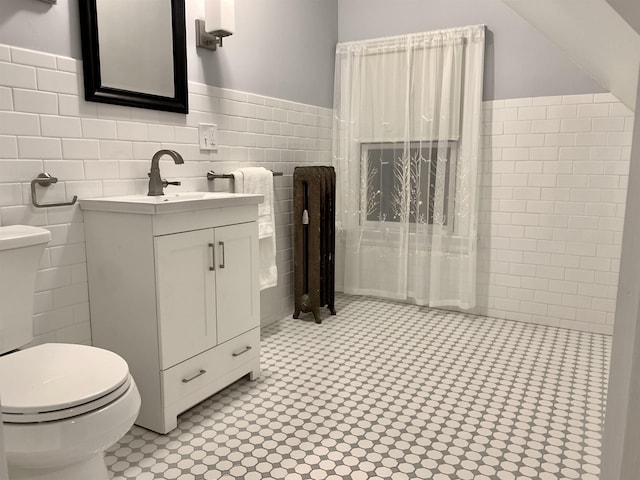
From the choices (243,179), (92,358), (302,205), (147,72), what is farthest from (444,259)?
(92,358)

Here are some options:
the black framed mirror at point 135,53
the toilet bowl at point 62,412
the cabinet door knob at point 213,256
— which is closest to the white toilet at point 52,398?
the toilet bowl at point 62,412

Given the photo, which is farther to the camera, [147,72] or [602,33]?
[147,72]

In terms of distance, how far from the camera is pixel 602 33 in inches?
50.6

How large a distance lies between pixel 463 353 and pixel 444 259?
89 centimetres

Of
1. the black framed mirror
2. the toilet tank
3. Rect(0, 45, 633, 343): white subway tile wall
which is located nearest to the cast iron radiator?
Rect(0, 45, 633, 343): white subway tile wall

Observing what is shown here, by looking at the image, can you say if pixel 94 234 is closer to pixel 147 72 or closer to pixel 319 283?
pixel 147 72

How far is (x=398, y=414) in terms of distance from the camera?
212 centimetres

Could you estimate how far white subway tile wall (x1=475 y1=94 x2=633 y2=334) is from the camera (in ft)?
9.93

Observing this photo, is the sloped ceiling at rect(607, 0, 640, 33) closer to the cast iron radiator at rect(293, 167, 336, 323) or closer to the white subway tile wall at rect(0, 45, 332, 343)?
the white subway tile wall at rect(0, 45, 332, 343)

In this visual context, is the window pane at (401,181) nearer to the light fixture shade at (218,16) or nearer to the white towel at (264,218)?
the white towel at (264,218)

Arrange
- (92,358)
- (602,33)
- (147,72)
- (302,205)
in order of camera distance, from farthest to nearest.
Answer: (302,205)
(147,72)
(92,358)
(602,33)

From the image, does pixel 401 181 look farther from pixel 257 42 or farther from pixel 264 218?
pixel 257 42

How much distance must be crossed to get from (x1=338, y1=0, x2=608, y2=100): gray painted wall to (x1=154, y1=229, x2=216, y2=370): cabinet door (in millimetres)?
2329

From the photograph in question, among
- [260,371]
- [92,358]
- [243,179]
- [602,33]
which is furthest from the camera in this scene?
[243,179]
